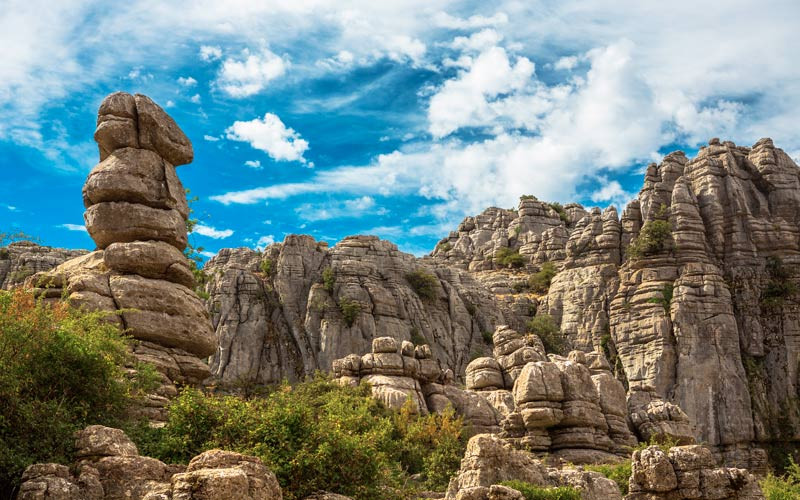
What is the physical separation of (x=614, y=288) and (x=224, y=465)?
204 ft

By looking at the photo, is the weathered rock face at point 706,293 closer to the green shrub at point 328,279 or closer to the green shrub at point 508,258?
the green shrub at point 508,258

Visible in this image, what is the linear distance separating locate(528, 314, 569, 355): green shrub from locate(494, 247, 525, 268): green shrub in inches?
867

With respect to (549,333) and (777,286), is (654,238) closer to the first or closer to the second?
(777,286)

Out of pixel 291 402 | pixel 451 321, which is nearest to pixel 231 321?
pixel 451 321

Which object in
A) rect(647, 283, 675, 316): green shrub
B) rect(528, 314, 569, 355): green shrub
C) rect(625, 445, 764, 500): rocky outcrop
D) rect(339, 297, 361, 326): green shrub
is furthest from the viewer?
rect(528, 314, 569, 355): green shrub

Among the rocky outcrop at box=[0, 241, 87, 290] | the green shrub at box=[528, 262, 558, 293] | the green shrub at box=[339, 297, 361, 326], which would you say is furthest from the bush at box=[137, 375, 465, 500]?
the green shrub at box=[528, 262, 558, 293]

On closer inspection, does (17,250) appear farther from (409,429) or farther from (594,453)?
(594,453)

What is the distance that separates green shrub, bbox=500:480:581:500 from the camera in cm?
1866

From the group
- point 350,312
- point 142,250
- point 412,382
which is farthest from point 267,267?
point 142,250

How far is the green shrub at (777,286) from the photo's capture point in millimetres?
66875

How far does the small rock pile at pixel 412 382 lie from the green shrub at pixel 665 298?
30021 millimetres

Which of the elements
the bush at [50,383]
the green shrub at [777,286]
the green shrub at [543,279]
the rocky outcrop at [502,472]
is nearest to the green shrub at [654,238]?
the green shrub at [777,286]

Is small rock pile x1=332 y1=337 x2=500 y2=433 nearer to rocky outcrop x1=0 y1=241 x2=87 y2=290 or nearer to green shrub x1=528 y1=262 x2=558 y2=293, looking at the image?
green shrub x1=528 y1=262 x2=558 y2=293

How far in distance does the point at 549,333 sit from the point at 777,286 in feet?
63.4
